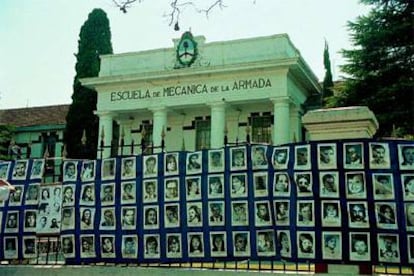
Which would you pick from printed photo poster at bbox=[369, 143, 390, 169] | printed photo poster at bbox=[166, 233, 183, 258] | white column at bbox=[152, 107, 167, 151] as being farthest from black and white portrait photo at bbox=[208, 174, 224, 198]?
white column at bbox=[152, 107, 167, 151]

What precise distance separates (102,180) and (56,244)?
1167 millimetres

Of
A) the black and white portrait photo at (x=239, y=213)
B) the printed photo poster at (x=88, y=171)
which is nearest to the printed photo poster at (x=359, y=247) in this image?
the black and white portrait photo at (x=239, y=213)

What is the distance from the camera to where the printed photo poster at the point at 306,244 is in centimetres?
573

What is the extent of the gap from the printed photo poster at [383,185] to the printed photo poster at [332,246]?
576 millimetres

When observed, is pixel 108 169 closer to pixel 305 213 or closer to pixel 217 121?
pixel 305 213

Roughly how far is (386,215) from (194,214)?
213cm

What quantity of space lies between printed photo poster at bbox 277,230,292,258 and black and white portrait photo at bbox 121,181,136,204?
1881 mm

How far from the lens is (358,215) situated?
5.66 meters

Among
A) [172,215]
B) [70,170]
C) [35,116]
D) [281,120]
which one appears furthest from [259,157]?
[35,116]

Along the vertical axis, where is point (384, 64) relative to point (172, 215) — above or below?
above

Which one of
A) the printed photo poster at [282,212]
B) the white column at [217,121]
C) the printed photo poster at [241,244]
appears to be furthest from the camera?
the white column at [217,121]

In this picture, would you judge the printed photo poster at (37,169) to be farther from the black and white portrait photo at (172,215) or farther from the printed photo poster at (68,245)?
the black and white portrait photo at (172,215)

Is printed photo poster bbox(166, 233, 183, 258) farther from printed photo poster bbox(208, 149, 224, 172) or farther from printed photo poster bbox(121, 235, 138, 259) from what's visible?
printed photo poster bbox(208, 149, 224, 172)

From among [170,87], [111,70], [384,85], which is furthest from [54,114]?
[384,85]
